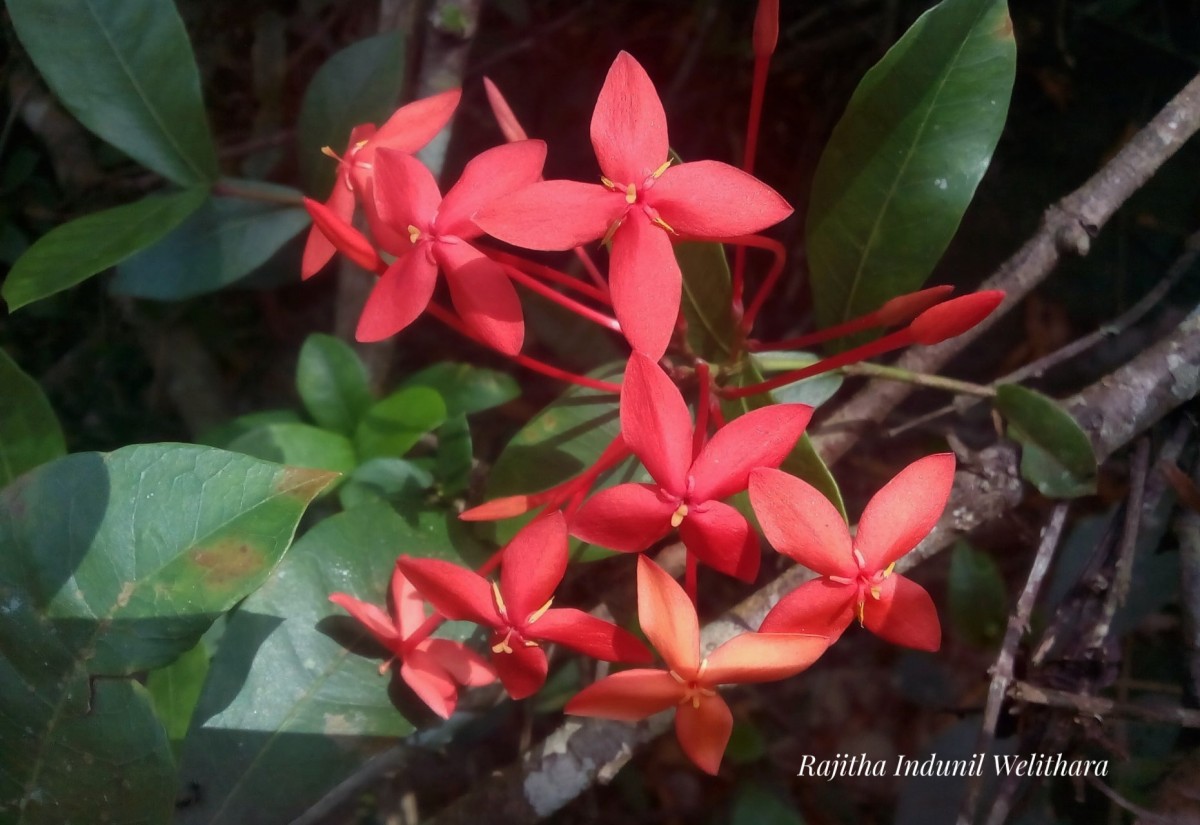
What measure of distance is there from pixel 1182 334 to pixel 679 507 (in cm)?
48

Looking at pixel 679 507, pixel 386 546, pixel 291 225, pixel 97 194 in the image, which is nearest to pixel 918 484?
pixel 679 507

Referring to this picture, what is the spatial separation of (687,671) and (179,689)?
1.77ft

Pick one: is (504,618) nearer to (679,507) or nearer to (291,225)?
(679,507)

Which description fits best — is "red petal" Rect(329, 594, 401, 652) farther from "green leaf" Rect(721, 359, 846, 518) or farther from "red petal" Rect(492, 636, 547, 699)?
"green leaf" Rect(721, 359, 846, 518)

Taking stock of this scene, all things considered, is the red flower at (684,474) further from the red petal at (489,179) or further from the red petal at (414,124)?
the red petal at (414,124)

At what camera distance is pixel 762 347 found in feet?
2.08

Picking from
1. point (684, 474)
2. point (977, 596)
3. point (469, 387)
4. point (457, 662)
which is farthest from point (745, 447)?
point (977, 596)

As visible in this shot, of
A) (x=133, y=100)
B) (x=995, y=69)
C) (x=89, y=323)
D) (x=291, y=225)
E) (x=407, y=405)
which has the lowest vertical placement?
(x=89, y=323)

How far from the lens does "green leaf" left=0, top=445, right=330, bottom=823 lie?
52 centimetres

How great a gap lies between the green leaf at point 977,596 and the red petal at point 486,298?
0.61 metres

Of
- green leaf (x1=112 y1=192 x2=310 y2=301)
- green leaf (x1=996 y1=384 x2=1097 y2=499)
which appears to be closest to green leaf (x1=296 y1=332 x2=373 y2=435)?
green leaf (x1=112 y1=192 x2=310 y2=301)

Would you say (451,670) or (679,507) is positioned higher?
(679,507)

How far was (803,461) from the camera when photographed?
0.56m

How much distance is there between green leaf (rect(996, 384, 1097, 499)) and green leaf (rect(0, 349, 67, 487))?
0.80 metres
